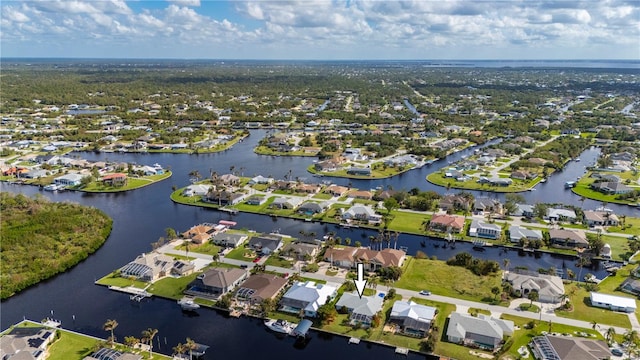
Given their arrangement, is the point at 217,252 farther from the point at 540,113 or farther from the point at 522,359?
the point at 540,113

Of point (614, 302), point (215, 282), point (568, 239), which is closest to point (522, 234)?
point (568, 239)

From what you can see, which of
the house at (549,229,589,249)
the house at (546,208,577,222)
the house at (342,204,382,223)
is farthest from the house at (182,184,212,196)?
the house at (546,208,577,222)

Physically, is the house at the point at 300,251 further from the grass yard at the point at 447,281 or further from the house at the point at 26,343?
the house at the point at 26,343

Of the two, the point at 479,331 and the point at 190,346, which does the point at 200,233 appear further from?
the point at 479,331

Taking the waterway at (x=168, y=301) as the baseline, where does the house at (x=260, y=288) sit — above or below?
above

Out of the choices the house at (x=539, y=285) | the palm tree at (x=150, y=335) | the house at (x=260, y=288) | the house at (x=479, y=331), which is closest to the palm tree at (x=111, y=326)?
the palm tree at (x=150, y=335)

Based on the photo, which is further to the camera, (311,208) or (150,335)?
(311,208)
